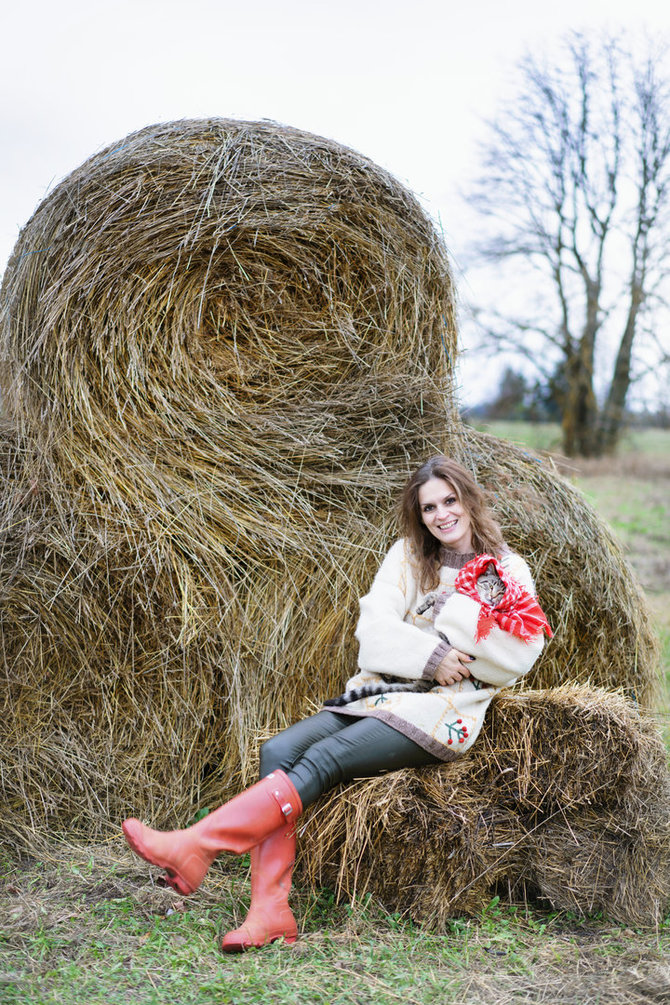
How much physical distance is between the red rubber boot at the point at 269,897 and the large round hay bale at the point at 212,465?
1.25 feet

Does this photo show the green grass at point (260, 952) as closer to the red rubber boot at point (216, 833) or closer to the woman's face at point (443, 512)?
the red rubber boot at point (216, 833)

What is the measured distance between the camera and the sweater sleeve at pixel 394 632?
2.63 metres

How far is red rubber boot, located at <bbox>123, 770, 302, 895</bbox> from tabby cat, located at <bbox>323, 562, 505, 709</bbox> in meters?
0.36

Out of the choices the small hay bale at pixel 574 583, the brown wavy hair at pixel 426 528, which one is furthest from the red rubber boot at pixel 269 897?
the small hay bale at pixel 574 583

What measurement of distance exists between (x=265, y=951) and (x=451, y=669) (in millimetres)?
915

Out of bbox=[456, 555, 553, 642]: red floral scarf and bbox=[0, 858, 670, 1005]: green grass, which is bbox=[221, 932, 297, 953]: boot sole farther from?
bbox=[456, 555, 553, 642]: red floral scarf

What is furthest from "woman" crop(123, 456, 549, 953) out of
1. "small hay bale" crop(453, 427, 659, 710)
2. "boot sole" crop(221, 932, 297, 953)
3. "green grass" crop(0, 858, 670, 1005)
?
"small hay bale" crop(453, 427, 659, 710)

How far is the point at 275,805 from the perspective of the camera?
237 centimetres

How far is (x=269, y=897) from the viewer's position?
7.64 ft

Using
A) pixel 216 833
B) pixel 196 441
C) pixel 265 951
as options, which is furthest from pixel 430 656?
pixel 196 441

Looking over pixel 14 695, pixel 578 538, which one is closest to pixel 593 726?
pixel 578 538

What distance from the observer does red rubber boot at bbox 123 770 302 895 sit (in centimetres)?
228

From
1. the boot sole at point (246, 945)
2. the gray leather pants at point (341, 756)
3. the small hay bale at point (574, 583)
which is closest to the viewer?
the boot sole at point (246, 945)

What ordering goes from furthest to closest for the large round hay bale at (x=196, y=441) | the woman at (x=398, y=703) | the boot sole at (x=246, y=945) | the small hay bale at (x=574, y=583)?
1. the small hay bale at (x=574, y=583)
2. the large round hay bale at (x=196, y=441)
3. the woman at (x=398, y=703)
4. the boot sole at (x=246, y=945)
